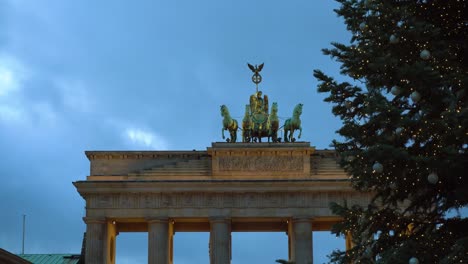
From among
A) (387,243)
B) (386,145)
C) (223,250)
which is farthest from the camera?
(223,250)

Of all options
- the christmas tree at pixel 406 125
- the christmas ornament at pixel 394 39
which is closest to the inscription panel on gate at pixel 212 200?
the christmas tree at pixel 406 125

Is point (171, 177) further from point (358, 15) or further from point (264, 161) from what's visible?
point (358, 15)

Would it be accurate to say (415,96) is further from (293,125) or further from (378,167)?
(293,125)

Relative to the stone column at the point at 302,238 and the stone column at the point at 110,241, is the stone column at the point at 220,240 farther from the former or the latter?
the stone column at the point at 110,241

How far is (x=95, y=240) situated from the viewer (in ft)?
199

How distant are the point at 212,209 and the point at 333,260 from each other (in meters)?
43.8

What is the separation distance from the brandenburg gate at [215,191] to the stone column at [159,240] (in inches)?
2.7

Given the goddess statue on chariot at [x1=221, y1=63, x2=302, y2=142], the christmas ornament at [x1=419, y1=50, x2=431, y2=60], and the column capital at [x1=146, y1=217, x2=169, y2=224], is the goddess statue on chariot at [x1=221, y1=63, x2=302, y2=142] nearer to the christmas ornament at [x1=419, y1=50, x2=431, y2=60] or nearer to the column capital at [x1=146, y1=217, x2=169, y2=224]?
the column capital at [x1=146, y1=217, x2=169, y2=224]

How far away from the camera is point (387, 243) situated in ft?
58.1

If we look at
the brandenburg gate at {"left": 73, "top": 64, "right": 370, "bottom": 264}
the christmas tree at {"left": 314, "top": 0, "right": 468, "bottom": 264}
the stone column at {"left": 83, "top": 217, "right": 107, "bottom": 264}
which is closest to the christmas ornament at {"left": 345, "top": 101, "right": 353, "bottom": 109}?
the christmas tree at {"left": 314, "top": 0, "right": 468, "bottom": 264}

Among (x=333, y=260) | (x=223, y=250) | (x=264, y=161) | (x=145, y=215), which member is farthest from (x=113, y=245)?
(x=333, y=260)

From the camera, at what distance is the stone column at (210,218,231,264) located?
6088 cm

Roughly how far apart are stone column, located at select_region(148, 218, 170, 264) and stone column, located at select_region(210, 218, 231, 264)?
10.2 feet

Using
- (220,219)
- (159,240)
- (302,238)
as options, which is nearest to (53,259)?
(159,240)
